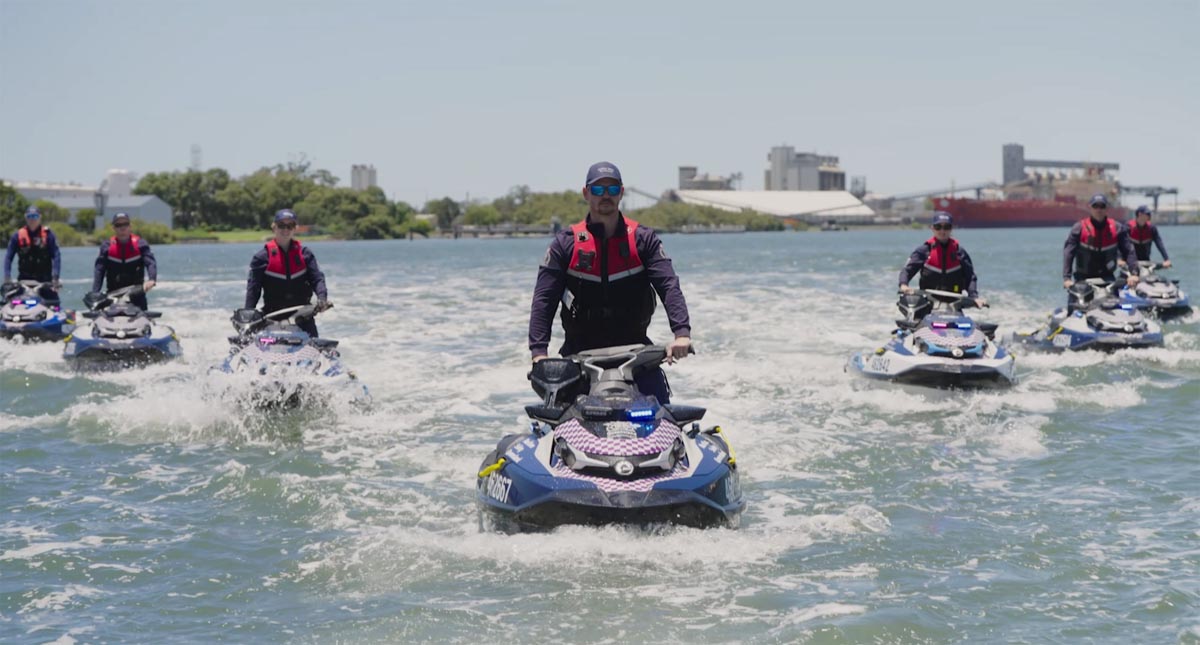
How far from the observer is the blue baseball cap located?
7609 mm

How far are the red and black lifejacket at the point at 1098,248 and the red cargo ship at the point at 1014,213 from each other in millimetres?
164837

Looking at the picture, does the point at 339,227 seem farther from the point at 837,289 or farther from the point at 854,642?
the point at 854,642

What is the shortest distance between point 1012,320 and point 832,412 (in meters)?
13.9

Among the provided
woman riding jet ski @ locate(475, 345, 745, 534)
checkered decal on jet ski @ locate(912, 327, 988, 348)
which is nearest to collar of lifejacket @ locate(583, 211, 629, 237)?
woman riding jet ski @ locate(475, 345, 745, 534)

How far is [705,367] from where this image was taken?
17.8 m

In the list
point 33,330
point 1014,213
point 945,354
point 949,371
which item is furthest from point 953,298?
point 1014,213

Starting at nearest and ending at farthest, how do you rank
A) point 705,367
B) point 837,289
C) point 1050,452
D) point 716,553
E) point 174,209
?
point 716,553
point 1050,452
point 705,367
point 837,289
point 174,209

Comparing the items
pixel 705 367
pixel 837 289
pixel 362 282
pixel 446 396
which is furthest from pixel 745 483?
pixel 362 282

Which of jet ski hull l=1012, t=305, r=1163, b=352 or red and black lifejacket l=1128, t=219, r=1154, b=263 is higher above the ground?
red and black lifejacket l=1128, t=219, r=1154, b=263

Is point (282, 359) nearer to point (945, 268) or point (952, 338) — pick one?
point (952, 338)

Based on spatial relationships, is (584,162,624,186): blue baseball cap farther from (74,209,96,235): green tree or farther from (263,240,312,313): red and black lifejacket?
(74,209,96,235): green tree

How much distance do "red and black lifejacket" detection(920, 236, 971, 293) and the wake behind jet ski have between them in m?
6.81

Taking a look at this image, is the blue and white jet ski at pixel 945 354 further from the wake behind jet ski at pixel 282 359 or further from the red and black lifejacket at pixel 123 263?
the red and black lifejacket at pixel 123 263

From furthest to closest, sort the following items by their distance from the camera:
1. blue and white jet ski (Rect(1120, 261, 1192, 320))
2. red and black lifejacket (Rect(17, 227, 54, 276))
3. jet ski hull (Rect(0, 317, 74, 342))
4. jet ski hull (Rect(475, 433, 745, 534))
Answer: blue and white jet ski (Rect(1120, 261, 1192, 320)) < red and black lifejacket (Rect(17, 227, 54, 276)) < jet ski hull (Rect(0, 317, 74, 342)) < jet ski hull (Rect(475, 433, 745, 534))
